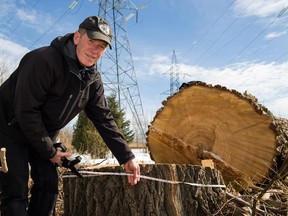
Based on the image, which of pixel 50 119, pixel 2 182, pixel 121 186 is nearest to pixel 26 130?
pixel 50 119

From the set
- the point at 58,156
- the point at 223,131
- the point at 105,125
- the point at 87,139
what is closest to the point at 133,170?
the point at 105,125

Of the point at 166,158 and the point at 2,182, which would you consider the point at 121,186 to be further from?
the point at 166,158

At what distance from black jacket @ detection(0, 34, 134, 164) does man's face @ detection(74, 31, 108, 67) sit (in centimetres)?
4

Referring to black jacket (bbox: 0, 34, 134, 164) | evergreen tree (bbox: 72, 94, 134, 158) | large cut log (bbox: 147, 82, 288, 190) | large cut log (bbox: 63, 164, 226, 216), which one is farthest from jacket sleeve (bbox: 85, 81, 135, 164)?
evergreen tree (bbox: 72, 94, 134, 158)

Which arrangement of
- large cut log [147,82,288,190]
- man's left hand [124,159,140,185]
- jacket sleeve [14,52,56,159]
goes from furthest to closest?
1. large cut log [147,82,288,190]
2. man's left hand [124,159,140,185]
3. jacket sleeve [14,52,56,159]

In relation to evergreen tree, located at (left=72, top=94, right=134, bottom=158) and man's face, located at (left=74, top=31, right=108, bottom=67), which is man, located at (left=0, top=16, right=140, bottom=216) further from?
evergreen tree, located at (left=72, top=94, right=134, bottom=158)

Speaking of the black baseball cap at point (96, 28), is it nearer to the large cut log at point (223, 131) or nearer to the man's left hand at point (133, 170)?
the man's left hand at point (133, 170)

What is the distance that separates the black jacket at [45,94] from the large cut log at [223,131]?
53.1 inches

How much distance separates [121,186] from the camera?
266 cm

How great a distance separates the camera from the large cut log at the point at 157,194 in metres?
2.61

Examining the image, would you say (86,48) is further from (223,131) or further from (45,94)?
(223,131)

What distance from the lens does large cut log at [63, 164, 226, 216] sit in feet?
8.55

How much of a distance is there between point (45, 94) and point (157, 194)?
112cm

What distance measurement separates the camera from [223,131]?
367 centimetres
